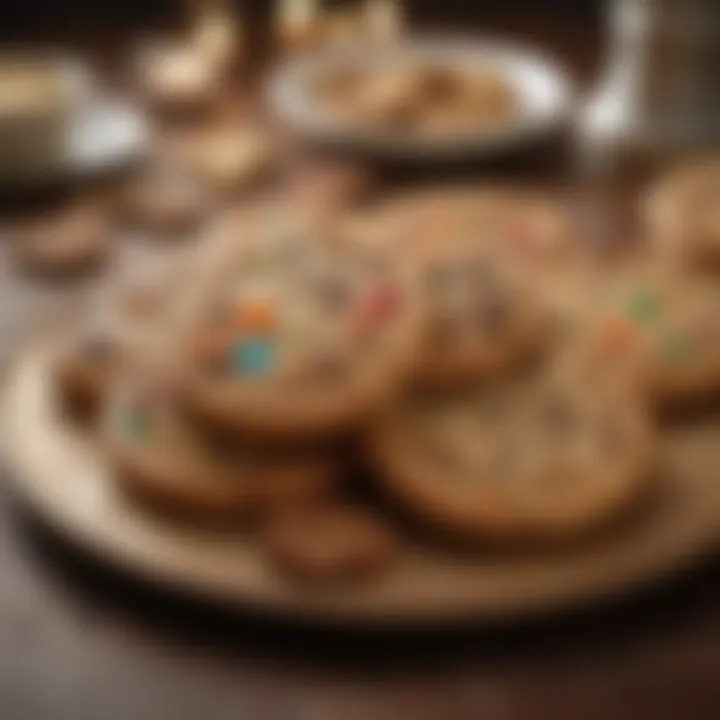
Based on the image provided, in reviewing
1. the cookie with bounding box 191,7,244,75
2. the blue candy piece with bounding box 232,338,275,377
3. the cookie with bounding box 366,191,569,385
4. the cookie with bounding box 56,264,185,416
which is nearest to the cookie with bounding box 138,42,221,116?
the cookie with bounding box 191,7,244,75

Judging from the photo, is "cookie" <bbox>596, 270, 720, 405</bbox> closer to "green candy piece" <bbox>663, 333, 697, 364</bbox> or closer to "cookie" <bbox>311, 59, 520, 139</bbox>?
"green candy piece" <bbox>663, 333, 697, 364</bbox>

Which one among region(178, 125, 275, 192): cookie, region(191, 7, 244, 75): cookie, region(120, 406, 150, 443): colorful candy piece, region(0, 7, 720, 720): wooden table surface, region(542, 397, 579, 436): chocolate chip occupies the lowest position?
region(0, 7, 720, 720): wooden table surface

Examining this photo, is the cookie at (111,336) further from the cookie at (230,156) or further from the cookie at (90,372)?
the cookie at (230,156)

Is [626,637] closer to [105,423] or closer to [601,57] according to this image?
[105,423]

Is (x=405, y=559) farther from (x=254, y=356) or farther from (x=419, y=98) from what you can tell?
(x=419, y=98)

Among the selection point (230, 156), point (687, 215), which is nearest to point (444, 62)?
point (230, 156)
